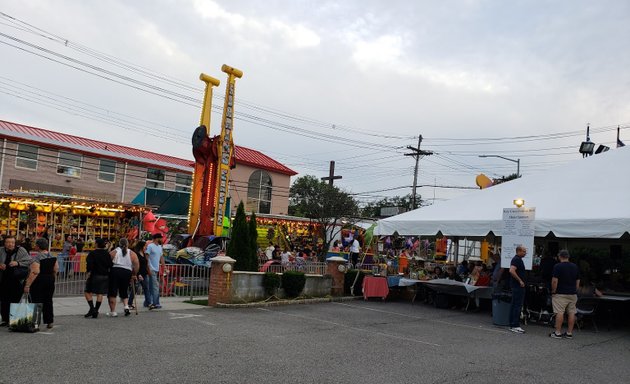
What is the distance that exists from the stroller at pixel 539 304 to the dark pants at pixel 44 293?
379 inches

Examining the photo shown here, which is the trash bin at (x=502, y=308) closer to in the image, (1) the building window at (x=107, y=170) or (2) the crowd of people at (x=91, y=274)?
(2) the crowd of people at (x=91, y=274)

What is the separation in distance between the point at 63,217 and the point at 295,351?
1692 centimetres

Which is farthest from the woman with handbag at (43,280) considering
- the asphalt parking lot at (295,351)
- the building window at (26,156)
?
the building window at (26,156)

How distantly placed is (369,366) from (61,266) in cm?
908

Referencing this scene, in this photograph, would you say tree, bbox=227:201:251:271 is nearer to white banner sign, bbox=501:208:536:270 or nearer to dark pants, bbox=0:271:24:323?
dark pants, bbox=0:271:24:323

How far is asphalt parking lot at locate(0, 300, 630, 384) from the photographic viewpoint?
596 cm

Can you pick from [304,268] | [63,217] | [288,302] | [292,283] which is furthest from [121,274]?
[63,217]

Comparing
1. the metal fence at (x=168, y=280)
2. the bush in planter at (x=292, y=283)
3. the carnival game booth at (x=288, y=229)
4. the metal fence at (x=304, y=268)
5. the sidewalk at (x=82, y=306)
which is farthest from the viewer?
the carnival game booth at (x=288, y=229)

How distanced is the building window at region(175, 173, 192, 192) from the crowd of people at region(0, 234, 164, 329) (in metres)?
18.7

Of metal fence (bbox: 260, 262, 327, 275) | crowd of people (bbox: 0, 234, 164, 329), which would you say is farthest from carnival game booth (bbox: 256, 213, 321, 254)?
crowd of people (bbox: 0, 234, 164, 329)

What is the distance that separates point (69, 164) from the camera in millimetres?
26312

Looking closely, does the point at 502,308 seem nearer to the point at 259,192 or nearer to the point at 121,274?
the point at 121,274

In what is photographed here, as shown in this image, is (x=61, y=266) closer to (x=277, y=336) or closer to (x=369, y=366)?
A: (x=277, y=336)

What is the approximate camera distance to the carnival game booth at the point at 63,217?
19.0 m
